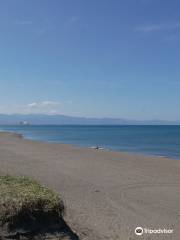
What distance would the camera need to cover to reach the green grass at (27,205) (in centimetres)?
714

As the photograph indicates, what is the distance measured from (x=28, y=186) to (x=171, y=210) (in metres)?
4.99

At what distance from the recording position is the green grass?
7137mm

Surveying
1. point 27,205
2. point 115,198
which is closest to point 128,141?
point 115,198

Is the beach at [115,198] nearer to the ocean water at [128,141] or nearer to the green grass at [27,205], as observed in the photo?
the green grass at [27,205]

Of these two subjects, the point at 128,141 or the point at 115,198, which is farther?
the point at 128,141

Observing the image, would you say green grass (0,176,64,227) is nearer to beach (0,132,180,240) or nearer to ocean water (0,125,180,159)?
beach (0,132,180,240)

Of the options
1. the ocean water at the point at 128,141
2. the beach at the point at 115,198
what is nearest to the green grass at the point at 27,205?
the beach at the point at 115,198

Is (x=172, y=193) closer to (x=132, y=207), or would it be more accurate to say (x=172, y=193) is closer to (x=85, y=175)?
(x=132, y=207)

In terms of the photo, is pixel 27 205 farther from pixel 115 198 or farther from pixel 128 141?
pixel 128 141

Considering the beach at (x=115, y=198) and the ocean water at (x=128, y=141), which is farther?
the ocean water at (x=128, y=141)

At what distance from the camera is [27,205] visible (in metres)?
7.21

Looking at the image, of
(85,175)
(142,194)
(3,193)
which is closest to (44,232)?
(3,193)

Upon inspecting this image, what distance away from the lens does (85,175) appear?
18219 millimetres

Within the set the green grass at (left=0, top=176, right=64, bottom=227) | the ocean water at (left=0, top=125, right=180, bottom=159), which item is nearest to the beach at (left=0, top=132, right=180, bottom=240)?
the green grass at (left=0, top=176, right=64, bottom=227)
